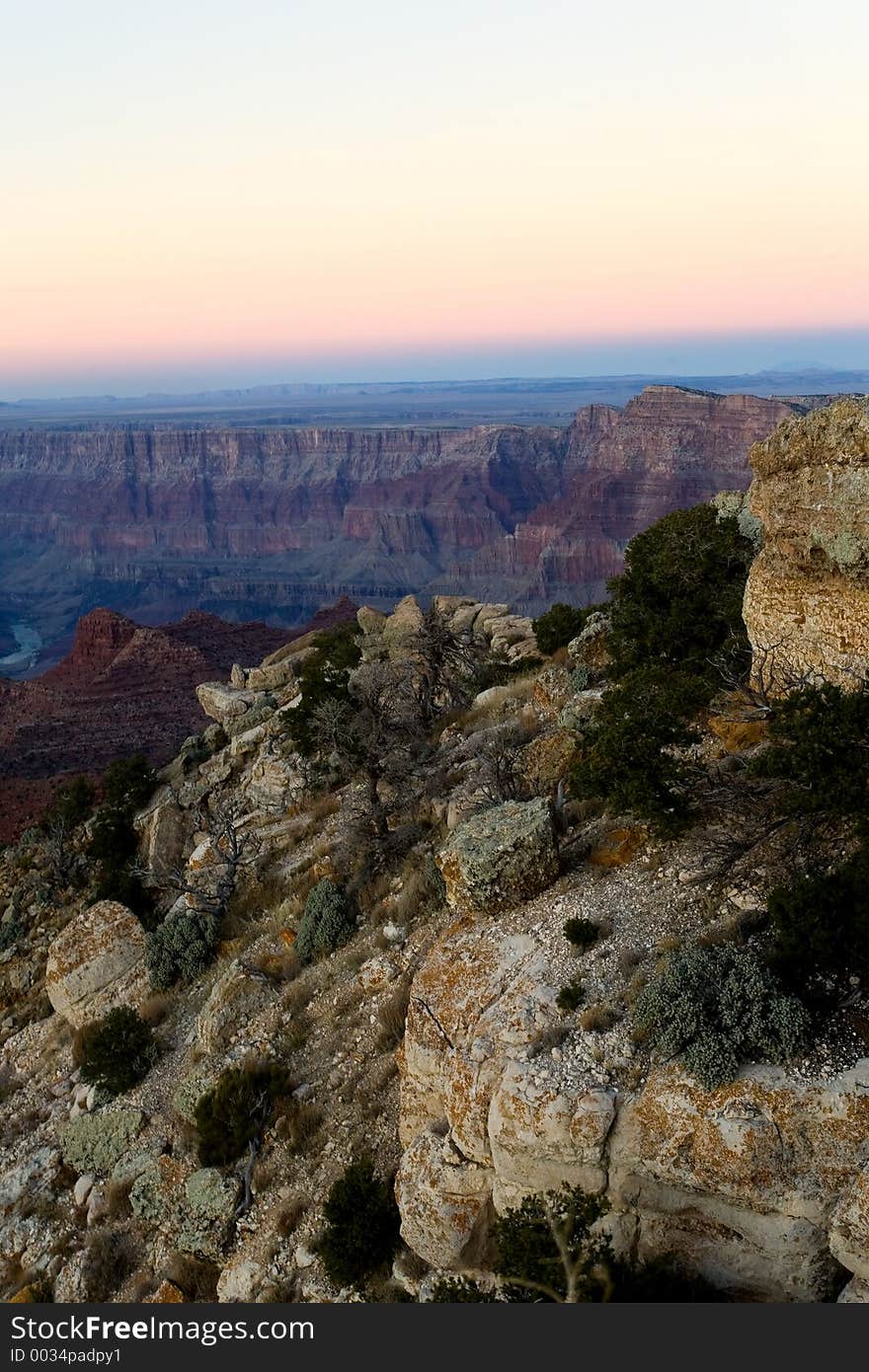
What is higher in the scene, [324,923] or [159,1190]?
[324,923]

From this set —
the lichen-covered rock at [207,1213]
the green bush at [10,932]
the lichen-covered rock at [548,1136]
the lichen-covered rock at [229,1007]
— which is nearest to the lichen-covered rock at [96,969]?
the lichen-covered rock at [229,1007]

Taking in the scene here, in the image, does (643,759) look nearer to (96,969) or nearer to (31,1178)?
(31,1178)

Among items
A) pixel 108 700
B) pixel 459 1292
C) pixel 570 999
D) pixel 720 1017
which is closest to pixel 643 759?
pixel 570 999

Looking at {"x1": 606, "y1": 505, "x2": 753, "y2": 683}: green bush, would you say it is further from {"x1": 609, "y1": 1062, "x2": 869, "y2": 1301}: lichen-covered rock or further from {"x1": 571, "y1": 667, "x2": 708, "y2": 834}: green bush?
{"x1": 609, "y1": 1062, "x2": 869, "y2": 1301}: lichen-covered rock

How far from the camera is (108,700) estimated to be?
77.4m

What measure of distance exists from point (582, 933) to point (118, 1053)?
1138cm

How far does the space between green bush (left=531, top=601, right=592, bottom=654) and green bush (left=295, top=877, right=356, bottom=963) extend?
14.2m

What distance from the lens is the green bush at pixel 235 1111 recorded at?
12961 millimetres

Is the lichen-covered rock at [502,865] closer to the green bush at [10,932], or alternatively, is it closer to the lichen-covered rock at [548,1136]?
the lichen-covered rock at [548,1136]

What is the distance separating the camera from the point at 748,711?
14.5 m

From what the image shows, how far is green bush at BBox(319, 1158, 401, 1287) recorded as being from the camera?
10250 millimetres

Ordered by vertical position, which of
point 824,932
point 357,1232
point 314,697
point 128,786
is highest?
point 824,932

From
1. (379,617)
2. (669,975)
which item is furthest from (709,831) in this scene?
(379,617)

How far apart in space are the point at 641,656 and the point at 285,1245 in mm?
13025
